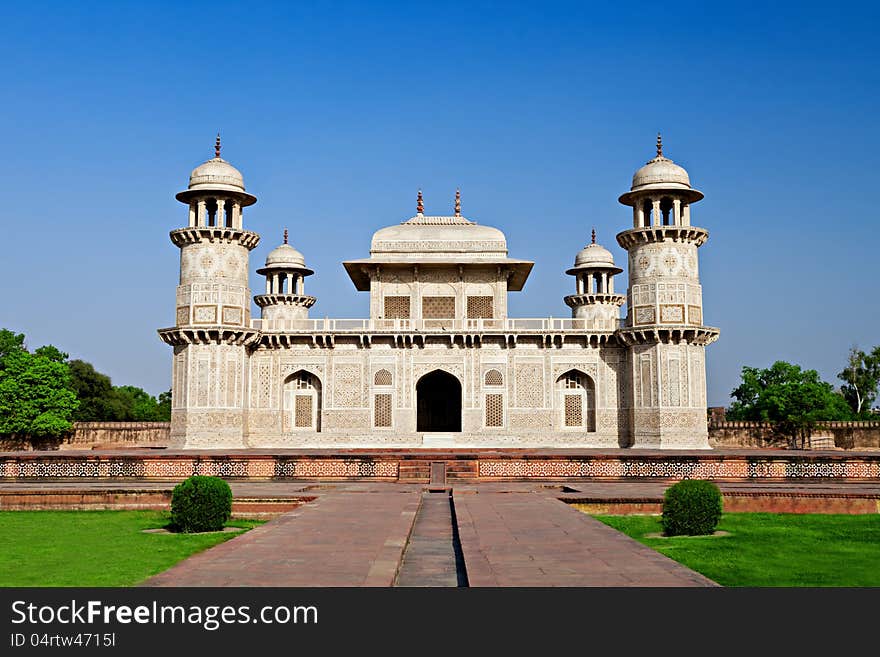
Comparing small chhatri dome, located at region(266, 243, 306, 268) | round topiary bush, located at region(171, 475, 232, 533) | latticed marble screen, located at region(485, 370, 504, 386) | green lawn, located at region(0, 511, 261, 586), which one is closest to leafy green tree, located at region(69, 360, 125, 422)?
small chhatri dome, located at region(266, 243, 306, 268)

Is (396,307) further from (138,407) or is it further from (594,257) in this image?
(138,407)

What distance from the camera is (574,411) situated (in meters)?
31.0

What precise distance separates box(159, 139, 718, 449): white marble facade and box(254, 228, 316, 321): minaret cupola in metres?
5.37

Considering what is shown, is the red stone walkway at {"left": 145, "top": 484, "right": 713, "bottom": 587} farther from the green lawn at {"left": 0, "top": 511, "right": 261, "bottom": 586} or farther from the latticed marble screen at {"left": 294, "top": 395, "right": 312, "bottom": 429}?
the latticed marble screen at {"left": 294, "top": 395, "right": 312, "bottom": 429}

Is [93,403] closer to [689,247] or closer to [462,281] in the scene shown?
[462,281]

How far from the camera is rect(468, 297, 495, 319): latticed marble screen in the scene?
3228cm

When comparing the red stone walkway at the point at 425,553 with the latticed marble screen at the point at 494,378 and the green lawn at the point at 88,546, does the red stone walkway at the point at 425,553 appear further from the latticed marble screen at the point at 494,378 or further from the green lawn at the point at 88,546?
the latticed marble screen at the point at 494,378

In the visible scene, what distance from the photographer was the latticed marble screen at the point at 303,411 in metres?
31.2

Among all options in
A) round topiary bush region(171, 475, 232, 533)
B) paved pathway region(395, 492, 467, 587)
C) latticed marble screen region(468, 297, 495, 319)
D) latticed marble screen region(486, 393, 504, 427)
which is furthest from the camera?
latticed marble screen region(468, 297, 495, 319)

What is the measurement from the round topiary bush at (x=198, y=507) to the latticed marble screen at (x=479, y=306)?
71.0ft

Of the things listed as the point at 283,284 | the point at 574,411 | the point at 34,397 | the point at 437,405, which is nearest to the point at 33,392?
the point at 34,397
